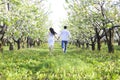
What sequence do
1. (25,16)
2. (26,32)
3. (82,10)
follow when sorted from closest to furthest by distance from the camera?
(82,10), (25,16), (26,32)

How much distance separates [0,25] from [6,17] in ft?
35.1

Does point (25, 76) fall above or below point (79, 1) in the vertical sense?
below

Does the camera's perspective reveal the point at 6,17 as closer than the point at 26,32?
Yes

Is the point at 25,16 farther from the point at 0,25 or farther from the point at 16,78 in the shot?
the point at 16,78

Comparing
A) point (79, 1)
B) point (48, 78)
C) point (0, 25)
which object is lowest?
point (48, 78)

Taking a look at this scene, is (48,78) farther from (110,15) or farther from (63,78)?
(110,15)

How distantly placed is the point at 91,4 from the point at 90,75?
20.0 m

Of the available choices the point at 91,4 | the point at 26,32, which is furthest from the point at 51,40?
the point at 26,32

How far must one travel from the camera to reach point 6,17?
22859 mm

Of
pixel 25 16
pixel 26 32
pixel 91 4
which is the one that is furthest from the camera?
pixel 26 32

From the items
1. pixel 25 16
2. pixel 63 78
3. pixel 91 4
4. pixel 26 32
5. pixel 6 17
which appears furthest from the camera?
pixel 26 32

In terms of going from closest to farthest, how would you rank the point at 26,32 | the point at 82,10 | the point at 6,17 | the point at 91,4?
the point at 6,17, the point at 91,4, the point at 82,10, the point at 26,32

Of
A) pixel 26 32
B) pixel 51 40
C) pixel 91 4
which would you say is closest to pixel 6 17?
pixel 51 40

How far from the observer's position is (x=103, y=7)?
3028 centimetres
